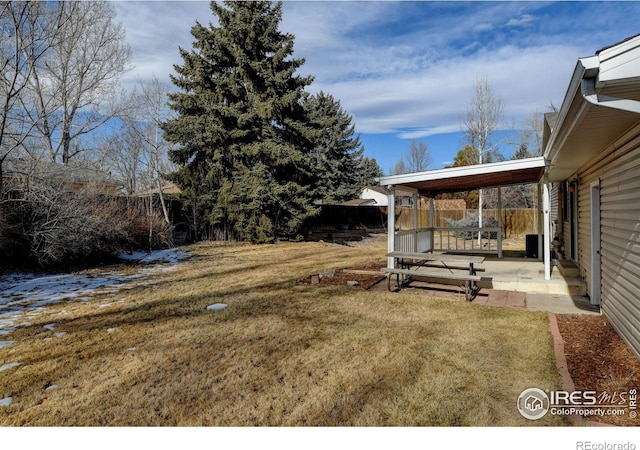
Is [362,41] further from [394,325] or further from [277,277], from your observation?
[394,325]

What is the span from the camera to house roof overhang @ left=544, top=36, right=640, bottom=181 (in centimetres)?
237

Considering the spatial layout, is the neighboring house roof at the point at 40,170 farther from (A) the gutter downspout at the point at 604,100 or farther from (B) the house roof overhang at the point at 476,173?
(A) the gutter downspout at the point at 604,100

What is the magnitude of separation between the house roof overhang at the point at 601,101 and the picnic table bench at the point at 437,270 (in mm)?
2337

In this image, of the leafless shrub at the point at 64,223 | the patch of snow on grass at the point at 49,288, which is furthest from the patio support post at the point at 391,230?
the leafless shrub at the point at 64,223

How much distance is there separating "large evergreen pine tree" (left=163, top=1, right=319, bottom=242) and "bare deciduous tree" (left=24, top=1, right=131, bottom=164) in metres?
2.57

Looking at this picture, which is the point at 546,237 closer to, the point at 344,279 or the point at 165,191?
the point at 344,279

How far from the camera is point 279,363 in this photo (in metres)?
3.54

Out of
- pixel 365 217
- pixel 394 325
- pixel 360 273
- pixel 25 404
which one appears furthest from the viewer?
pixel 365 217

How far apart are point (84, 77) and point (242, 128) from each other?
21.7 feet

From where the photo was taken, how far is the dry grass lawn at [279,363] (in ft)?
8.73

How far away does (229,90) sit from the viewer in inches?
645

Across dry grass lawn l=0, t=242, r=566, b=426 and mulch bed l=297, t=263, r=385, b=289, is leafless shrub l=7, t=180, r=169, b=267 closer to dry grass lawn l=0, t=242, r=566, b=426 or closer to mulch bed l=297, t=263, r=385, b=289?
dry grass lawn l=0, t=242, r=566, b=426
